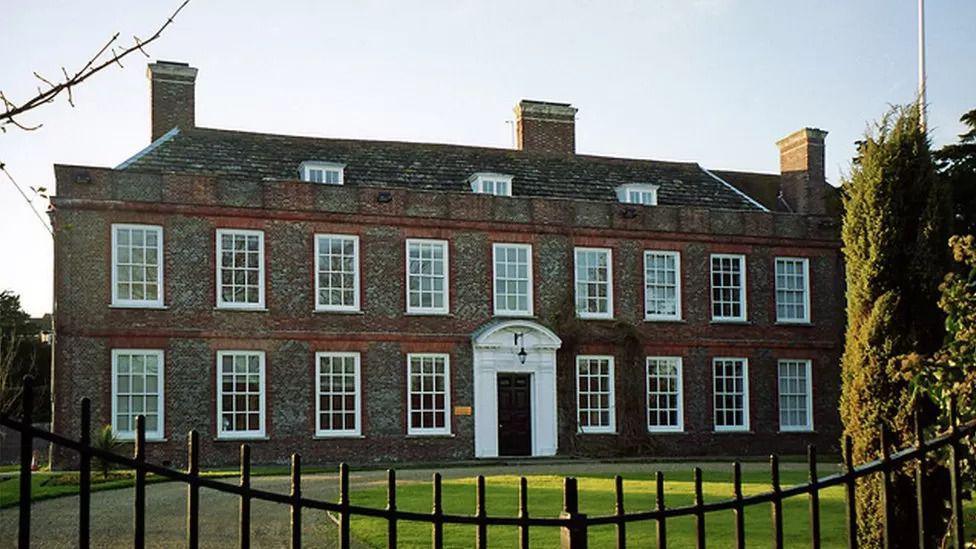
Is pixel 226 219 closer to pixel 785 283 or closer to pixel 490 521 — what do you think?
pixel 785 283

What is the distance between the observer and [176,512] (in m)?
14.7

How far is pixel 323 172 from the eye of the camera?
1145 inches

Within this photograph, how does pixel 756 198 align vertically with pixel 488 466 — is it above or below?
above

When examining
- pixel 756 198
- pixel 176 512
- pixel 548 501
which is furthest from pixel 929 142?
pixel 756 198

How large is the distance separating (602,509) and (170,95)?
20.9 m

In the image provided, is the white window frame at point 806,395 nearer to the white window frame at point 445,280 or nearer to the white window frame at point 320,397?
the white window frame at point 445,280

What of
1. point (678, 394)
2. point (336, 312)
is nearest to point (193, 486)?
point (336, 312)

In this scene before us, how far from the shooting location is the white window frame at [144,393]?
83.4 ft

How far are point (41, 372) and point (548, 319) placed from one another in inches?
983

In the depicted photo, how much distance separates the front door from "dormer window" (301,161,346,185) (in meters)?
6.94

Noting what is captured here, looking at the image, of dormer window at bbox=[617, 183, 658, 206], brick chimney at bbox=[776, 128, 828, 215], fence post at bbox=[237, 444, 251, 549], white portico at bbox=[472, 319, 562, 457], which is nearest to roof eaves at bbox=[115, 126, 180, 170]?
white portico at bbox=[472, 319, 562, 457]

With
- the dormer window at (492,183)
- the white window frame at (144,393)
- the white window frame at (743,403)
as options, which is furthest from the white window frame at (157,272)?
the white window frame at (743,403)

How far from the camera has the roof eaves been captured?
89.9 feet

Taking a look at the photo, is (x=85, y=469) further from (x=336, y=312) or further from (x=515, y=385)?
(x=515, y=385)
